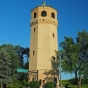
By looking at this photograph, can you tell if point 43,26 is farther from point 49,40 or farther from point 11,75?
point 11,75

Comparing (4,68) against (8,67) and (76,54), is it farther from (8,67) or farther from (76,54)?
(76,54)

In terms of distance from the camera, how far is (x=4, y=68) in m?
45.8

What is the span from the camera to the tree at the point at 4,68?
44625 mm

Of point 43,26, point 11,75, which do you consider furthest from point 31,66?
point 43,26

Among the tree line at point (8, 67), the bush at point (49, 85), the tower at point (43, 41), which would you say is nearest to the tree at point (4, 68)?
the tree line at point (8, 67)

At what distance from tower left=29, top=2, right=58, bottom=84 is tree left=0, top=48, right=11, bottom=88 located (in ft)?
15.5

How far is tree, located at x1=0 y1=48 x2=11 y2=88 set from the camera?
146 feet

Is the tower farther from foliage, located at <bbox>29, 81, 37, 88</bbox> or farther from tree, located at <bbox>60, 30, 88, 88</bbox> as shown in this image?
tree, located at <bbox>60, 30, 88, 88</bbox>

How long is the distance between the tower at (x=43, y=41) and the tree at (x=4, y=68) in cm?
472

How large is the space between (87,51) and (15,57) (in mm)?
17504

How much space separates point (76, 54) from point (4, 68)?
1554 cm

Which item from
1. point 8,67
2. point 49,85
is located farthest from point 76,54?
point 8,67

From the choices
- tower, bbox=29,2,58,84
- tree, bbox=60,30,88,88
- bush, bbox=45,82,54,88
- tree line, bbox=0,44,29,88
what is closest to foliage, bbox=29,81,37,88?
tower, bbox=29,2,58,84

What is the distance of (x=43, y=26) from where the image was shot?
47.2 meters
